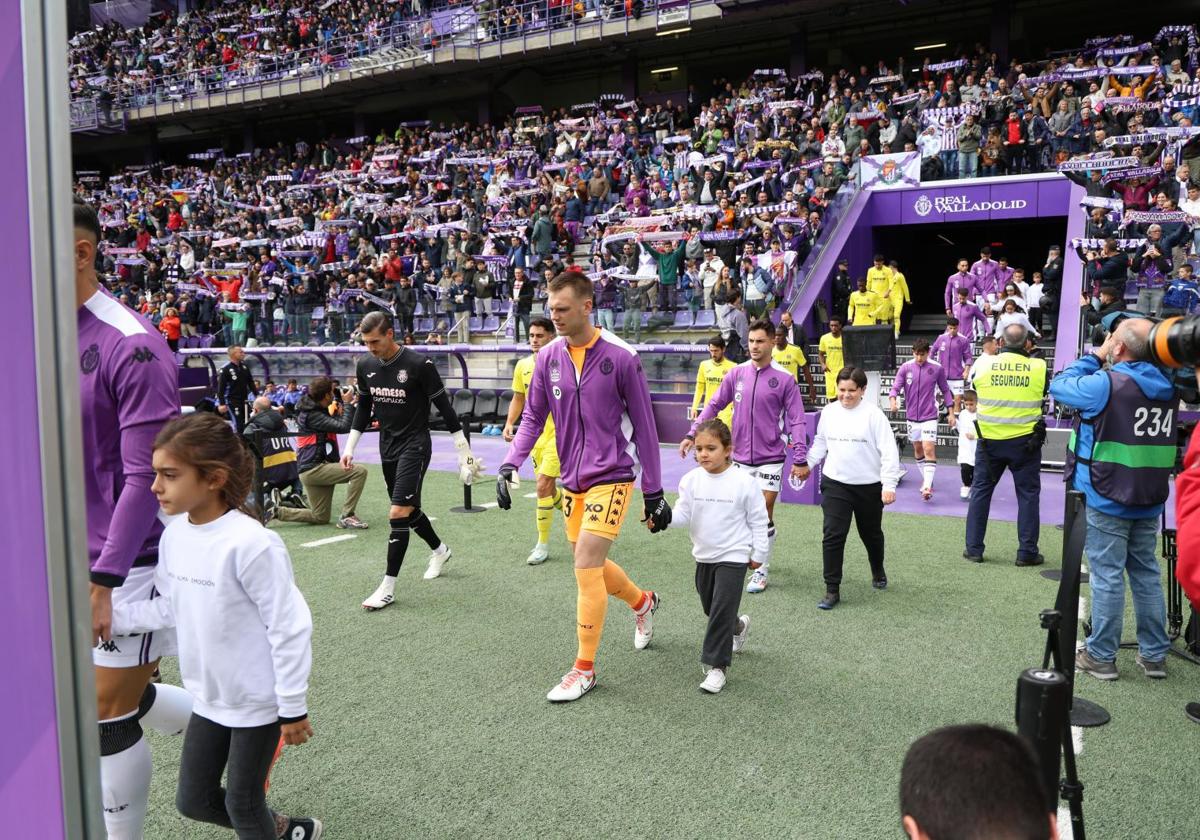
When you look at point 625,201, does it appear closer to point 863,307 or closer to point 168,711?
point 863,307

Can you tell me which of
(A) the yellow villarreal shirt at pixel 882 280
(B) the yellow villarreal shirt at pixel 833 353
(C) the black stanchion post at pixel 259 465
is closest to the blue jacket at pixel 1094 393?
(C) the black stanchion post at pixel 259 465

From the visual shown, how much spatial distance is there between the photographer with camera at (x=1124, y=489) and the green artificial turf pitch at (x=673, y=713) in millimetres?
240

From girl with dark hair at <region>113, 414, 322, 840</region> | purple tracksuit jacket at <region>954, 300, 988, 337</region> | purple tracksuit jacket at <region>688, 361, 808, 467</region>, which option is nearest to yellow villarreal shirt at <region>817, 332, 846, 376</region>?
purple tracksuit jacket at <region>954, 300, 988, 337</region>

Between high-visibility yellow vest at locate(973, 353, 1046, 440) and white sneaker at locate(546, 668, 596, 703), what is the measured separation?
13.9 ft

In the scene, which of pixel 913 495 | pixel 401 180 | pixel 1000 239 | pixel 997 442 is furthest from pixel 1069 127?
pixel 401 180

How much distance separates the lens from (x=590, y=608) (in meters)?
4.79

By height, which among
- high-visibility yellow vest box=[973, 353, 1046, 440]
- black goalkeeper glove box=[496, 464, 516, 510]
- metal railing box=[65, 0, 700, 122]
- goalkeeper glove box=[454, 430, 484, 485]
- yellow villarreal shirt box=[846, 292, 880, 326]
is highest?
metal railing box=[65, 0, 700, 122]

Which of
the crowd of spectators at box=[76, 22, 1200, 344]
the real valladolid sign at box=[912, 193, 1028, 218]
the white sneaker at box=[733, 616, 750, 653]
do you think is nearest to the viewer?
the white sneaker at box=[733, 616, 750, 653]

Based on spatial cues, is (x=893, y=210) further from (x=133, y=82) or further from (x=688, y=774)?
(x=133, y=82)

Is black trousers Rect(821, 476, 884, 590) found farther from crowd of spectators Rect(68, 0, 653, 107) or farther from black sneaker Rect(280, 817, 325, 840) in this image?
crowd of spectators Rect(68, 0, 653, 107)

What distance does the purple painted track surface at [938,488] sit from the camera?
30.8 ft

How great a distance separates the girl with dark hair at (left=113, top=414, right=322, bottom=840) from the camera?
2.64 metres

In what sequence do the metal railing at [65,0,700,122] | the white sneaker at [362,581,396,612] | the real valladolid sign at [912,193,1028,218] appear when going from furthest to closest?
the metal railing at [65,0,700,122], the real valladolid sign at [912,193,1028,218], the white sneaker at [362,581,396,612]

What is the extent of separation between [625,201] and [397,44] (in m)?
15.5
